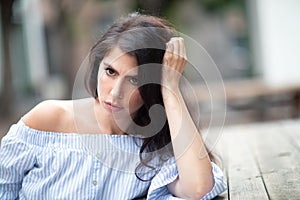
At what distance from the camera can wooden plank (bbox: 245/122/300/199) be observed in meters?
1.95

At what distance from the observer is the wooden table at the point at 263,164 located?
197cm

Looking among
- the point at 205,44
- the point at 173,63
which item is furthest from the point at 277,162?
the point at 205,44

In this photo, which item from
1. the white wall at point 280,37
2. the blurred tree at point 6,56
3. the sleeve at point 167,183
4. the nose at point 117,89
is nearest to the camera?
the nose at point 117,89

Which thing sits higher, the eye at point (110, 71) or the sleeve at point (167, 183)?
the eye at point (110, 71)

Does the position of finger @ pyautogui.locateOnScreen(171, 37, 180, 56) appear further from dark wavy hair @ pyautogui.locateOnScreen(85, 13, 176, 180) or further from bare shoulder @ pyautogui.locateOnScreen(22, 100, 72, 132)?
bare shoulder @ pyautogui.locateOnScreen(22, 100, 72, 132)

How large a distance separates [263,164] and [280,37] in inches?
342

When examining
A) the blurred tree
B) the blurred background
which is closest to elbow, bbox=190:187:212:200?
the blurred background

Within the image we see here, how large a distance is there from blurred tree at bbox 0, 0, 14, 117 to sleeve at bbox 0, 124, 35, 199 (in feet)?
21.8

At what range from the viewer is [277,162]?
2.60 m

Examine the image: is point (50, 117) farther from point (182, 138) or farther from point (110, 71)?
point (182, 138)

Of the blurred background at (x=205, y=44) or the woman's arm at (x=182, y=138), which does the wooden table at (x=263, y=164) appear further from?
the blurred background at (x=205, y=44)

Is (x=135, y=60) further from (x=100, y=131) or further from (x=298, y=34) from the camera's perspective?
(x=298, y=34)

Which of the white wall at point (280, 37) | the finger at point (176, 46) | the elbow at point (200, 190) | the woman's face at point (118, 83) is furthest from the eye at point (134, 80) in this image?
the white wall at point (280, 37)

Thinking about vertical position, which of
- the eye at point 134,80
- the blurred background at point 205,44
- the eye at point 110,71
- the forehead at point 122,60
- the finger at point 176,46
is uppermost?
the finger at point 176,46
